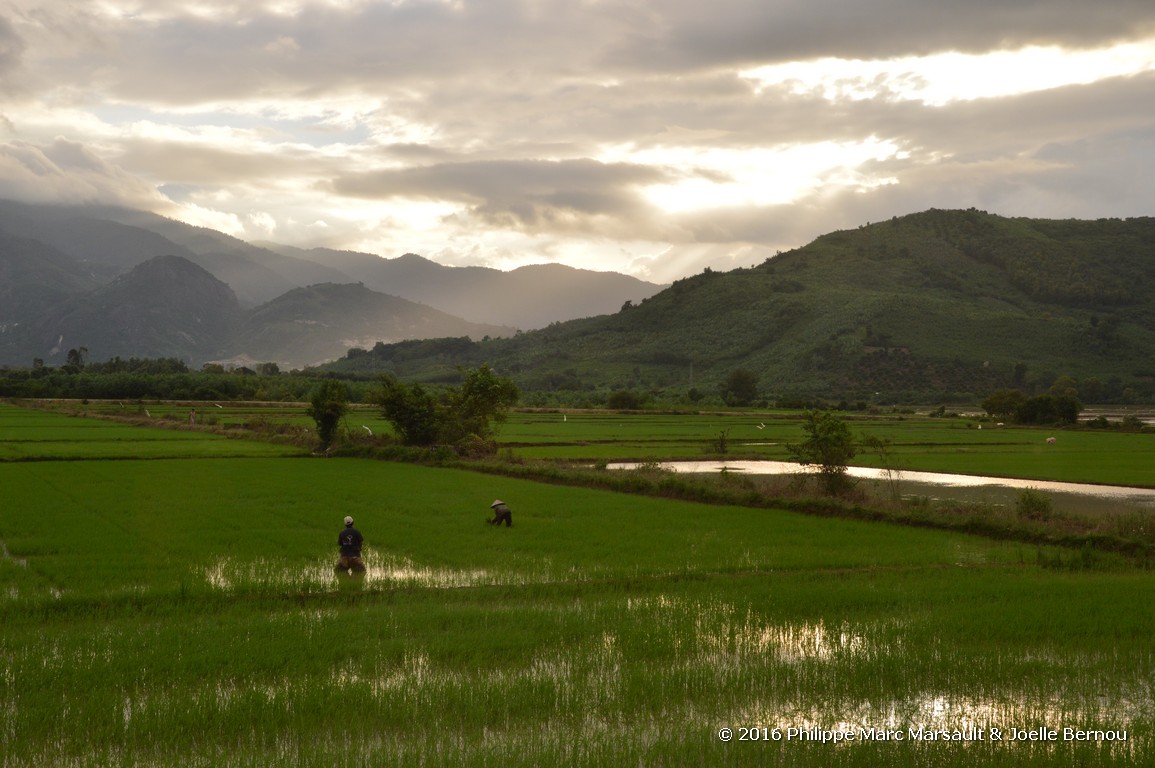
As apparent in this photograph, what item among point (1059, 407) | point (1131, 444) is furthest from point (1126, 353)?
point (1131, 444)

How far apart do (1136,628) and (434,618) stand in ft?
29.6

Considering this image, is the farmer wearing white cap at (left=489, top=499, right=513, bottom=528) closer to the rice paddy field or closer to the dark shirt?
the rice paddy field

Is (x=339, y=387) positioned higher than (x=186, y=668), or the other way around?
(x=339, y=387)

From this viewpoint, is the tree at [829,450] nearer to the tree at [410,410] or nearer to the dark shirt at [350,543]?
the dark shirt at [350,543]

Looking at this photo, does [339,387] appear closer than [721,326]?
Yes

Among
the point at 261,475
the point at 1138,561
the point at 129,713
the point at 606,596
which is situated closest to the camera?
the point at 129,713

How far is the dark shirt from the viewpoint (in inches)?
554

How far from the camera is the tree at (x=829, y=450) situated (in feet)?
82.0

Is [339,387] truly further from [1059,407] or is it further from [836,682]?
[1059,407]

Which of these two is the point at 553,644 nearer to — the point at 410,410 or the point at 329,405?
the point at 410,410

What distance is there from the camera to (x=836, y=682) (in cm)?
926

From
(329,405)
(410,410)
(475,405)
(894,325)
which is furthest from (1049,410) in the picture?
(894,325)

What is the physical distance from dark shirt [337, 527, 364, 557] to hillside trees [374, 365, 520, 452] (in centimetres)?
2286

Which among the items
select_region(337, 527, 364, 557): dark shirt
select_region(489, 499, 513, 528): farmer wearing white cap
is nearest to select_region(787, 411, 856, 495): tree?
select_region(489, 499, 513, 528): farmer wearing white cap
